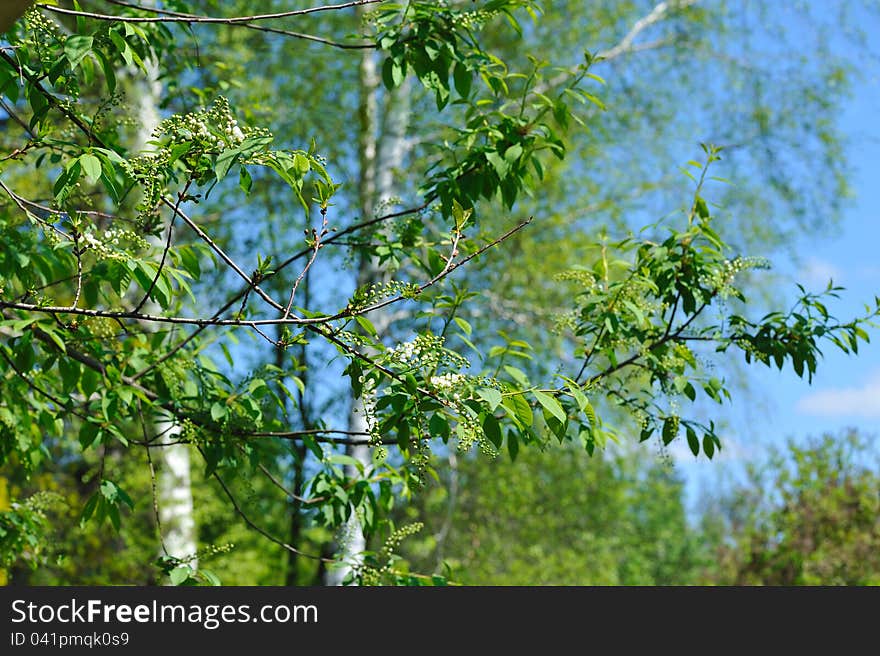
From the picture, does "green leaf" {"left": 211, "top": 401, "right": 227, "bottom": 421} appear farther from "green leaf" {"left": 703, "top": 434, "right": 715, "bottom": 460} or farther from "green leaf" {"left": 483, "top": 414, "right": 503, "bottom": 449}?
"green leaf" {"left": 703, "top": 434, "right": 715, "bottom": 460}

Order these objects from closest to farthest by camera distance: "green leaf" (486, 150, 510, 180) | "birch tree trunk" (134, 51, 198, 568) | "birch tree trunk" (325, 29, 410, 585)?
"green leaf" (486, 150, 510, 180) < "birch tree trunk" (325, 29, 410, 585) < "birch tree trunk" (134, 51, 198, 568)

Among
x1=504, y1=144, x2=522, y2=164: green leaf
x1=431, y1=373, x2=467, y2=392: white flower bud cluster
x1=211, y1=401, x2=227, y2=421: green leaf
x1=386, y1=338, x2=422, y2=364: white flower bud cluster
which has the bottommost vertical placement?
x1=431, y1=373, x2=467, y2=392: white flower bud cluster

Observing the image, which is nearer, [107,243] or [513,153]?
[107,243]

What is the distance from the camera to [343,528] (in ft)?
10.3

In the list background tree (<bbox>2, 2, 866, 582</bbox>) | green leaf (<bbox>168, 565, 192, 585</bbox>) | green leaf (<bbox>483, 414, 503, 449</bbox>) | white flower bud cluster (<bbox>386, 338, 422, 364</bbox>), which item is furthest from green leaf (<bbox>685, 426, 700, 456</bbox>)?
green leaf (<bbox>168, 565, 192, 585</bbox>)

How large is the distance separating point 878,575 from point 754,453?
142 centimetres

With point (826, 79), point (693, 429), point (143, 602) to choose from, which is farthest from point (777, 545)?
point (143, 602)

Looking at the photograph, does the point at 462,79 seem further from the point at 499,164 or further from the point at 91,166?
the point at 91,166

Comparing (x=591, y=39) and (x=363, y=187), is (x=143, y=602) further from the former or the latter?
(x=591, y=39)

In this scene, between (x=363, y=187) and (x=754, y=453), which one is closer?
(x=363, y=187)

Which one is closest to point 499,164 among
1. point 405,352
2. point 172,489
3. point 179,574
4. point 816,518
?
point 405,352

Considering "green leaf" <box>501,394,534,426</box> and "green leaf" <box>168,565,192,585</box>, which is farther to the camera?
"green leaf" <box>168,565,192,585</box>

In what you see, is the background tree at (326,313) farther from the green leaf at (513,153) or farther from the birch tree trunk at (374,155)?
the birch tree trunk at (374,155)

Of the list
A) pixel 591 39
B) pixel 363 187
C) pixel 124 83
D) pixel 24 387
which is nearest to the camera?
pixel 24 387
